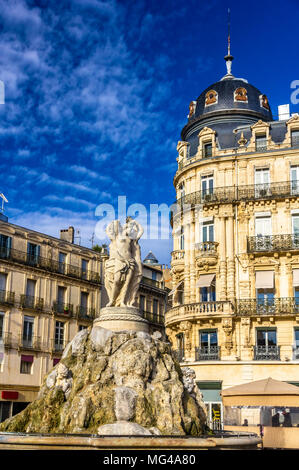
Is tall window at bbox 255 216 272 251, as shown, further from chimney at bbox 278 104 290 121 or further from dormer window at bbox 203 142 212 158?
chimney at bbox 278 104 290 121

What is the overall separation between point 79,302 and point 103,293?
133 inches

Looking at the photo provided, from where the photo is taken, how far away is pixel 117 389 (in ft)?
58.0

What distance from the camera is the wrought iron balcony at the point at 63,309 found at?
45.2m

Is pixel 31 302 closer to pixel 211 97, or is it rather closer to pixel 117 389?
pixel 211 97

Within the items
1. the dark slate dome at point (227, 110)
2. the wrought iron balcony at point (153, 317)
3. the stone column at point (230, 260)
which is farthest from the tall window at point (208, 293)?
the wrought iron balcony at point (153, 317)

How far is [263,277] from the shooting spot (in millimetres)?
38281

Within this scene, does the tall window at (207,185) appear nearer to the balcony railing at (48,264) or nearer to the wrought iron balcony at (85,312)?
the balcony railing at (48,264)

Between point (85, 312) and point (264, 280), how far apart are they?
1633 centimetres

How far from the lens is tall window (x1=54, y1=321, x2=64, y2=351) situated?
147 feet

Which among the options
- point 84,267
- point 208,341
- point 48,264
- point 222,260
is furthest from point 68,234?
point 208,341

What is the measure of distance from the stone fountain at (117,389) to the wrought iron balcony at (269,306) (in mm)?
17480

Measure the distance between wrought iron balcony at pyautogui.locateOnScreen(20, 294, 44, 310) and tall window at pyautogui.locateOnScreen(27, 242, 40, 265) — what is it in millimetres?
2636
